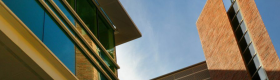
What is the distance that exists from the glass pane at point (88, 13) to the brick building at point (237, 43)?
993 centimetres

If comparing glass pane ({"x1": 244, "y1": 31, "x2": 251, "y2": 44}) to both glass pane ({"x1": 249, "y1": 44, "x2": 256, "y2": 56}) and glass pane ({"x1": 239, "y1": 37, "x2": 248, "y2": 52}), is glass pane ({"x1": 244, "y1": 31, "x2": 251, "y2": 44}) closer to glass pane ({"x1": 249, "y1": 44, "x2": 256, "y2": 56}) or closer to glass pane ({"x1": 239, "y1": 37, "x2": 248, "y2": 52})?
glass pane ({"x1": 239, "y1": 37, "x2": 248, "y2": 52})

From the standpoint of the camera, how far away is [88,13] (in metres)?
12.4

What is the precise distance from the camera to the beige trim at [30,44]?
6.27m

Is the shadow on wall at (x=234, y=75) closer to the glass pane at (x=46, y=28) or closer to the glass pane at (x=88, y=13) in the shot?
the glass pane at (x=88, y=13)

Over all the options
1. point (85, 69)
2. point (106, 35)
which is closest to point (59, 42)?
point (85, 69)

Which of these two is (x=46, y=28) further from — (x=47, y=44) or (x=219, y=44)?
(x=219, y=44)

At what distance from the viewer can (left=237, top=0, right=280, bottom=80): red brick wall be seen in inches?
786

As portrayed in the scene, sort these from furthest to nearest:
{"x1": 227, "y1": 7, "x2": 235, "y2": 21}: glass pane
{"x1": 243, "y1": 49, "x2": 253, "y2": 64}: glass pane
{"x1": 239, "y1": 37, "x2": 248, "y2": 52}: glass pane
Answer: {"x1": 227, "y1": 7, "x2": 235, "y2": 21}: glass pane
{"x1": 239, "y1": 37, "x2": 248, "y2": 52}: glass pane
{"x1": 243, "y1": 49, "x2": 253, "y2": 64}: glass pane

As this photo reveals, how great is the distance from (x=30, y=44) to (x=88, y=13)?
567cm

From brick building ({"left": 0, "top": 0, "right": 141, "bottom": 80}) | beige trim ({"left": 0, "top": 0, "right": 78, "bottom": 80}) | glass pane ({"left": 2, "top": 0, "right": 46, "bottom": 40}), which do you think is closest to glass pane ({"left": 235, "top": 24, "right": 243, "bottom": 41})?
brick building ({"left": 0, "top": 0, "right": 141, "bottom": 80})

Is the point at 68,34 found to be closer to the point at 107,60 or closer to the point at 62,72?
the point at 62,72

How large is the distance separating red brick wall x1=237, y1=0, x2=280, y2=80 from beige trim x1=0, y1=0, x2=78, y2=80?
14.1 m

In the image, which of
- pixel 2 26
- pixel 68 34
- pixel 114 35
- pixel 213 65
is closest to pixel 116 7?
pixel 114 35

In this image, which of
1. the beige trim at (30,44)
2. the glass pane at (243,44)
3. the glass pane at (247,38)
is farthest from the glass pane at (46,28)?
the glass pane at (243,44)
